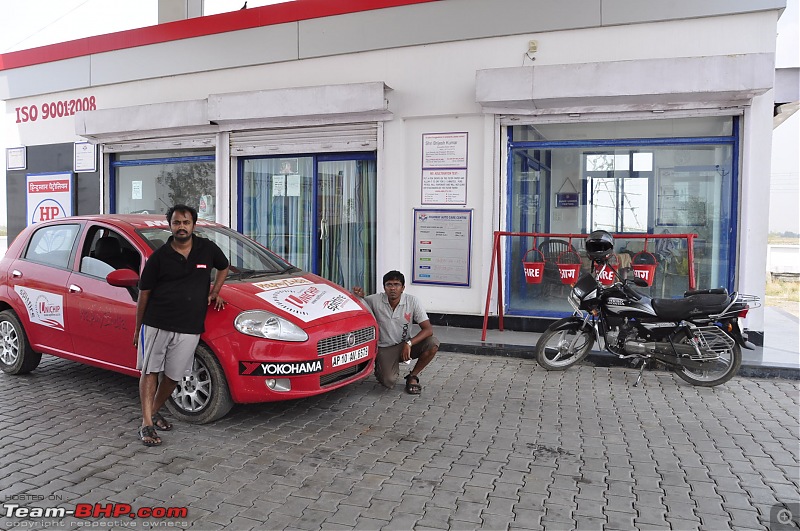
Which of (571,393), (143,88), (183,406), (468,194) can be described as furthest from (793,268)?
(183,406)

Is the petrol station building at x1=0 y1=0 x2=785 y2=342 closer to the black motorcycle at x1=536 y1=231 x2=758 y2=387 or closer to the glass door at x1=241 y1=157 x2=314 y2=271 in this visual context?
the glass door at x1=241 y1=157 x2=314 y2=271

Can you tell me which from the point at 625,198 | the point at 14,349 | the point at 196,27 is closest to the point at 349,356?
the point at 14,349

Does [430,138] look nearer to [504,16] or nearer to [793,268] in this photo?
[504,16]

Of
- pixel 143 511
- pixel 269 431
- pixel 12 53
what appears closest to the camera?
pixel 143 511

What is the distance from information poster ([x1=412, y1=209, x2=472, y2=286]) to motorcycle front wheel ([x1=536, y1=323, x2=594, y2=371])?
82.2 inches

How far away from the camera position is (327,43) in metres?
9.63

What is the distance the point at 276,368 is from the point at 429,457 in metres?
1.35

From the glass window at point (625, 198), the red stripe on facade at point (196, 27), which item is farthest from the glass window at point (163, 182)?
the glass window at point (625, 198)

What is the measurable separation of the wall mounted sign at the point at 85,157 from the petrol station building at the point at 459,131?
528 mm

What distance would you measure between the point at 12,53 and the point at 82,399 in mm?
10158

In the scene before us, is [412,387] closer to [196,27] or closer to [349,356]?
[349,356]

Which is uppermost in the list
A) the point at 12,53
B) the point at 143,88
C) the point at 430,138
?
the point at 12,53

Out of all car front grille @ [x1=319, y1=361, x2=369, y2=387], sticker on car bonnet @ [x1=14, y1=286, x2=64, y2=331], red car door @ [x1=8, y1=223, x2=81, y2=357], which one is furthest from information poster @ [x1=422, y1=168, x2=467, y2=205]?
sticker on car bonnet @ [x1=14, y1=286, x2=64, y2=331]

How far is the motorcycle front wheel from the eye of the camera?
692 cm
